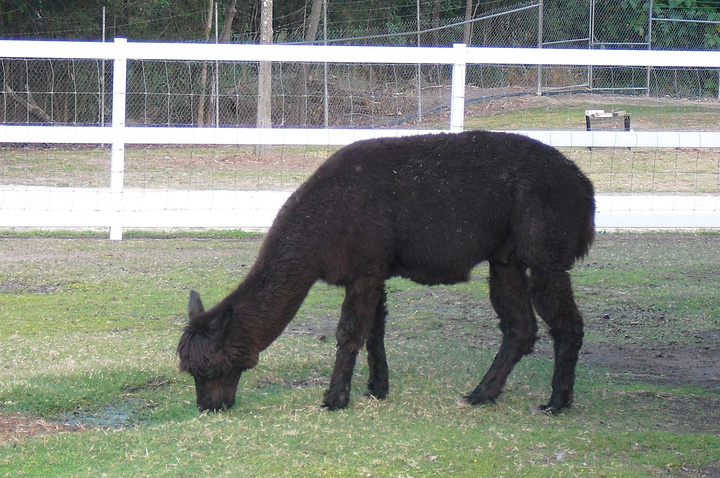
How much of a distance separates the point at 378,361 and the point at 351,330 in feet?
1.41

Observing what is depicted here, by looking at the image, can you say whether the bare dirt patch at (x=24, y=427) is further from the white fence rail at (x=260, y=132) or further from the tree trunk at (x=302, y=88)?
the tree trunk at (x=302, y=88)

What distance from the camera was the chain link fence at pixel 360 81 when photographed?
2133 cm

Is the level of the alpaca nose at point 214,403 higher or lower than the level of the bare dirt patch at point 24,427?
higher

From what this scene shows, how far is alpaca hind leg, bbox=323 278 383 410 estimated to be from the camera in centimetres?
541

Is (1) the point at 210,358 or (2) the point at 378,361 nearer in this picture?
(1) the point at 210,358

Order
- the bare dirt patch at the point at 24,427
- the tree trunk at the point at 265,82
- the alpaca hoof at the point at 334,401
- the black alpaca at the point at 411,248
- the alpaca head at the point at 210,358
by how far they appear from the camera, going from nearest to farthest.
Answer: the bare dirt patch at the point at 24,427, the alpaca head at the point at 210,358, the black alpaca at the point at 411,248, the alpaca hoof at the point at 334,401, the tree trunk at the point at 265,82

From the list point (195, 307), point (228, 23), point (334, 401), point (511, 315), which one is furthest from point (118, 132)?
point (228, 23)

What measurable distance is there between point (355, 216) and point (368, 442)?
4.53ft

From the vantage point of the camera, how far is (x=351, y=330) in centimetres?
544

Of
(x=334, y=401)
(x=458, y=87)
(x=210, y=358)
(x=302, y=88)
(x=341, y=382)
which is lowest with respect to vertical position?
(x=334, y=401)

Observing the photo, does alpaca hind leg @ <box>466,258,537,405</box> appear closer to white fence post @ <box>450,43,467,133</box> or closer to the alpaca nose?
the alpaca nose

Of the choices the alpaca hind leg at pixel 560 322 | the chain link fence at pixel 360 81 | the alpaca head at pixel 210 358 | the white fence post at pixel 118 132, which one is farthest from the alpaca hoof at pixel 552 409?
the chain link fence at pixel 360 81

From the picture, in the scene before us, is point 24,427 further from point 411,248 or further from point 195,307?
point 411,248

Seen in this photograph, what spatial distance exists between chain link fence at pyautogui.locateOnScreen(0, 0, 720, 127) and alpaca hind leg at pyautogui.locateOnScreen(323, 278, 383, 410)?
45.0ft
